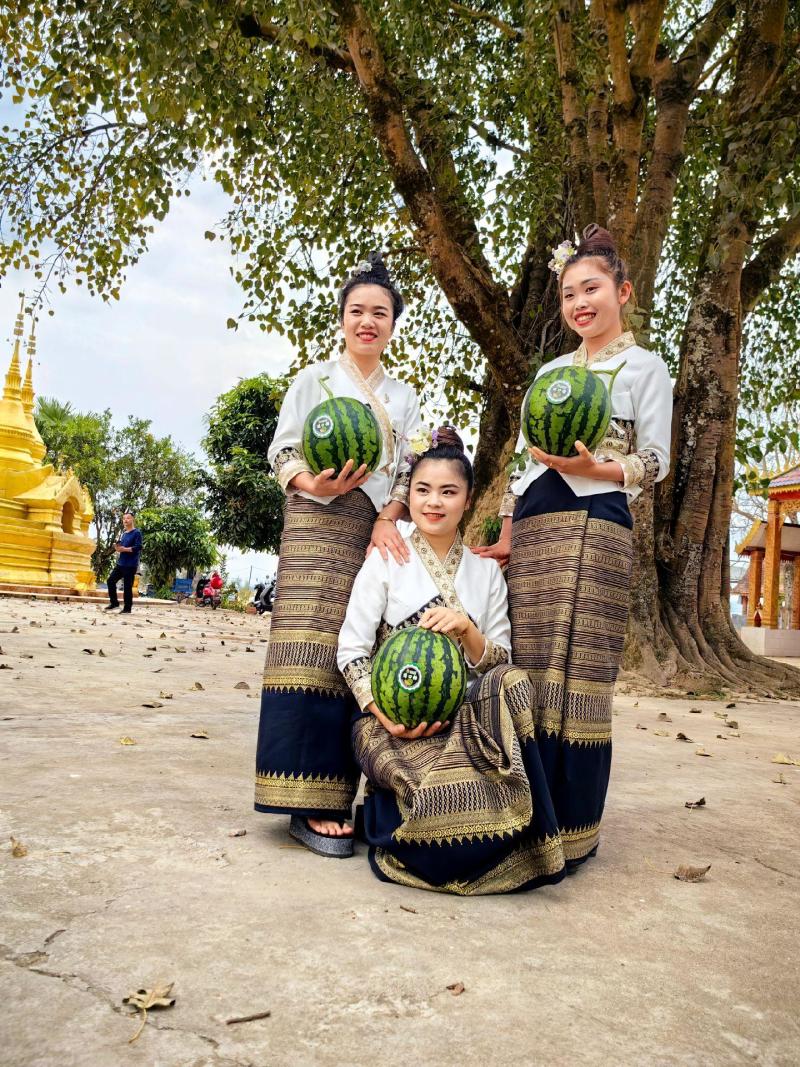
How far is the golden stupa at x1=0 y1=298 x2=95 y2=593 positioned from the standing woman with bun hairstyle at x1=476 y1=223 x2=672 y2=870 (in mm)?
21267

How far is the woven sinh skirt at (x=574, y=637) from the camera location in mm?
2877

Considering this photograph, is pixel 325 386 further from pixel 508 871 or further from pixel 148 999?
pixel 148 999

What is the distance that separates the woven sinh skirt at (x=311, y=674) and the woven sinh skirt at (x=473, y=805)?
28 centimetres

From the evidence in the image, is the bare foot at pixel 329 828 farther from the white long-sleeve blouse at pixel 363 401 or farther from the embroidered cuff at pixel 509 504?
the embroidered cuff at pixel 509 504

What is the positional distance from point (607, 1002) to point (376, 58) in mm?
8361

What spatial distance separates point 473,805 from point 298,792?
2.24 ft

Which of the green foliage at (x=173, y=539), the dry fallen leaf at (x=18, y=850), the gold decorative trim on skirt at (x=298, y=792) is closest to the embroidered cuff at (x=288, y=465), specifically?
the gold decorative trim on skirt at (x=298, y=792)

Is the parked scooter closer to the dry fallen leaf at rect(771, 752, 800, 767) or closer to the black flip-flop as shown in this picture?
the dry fallen leaf at rect(771, 752, 800, 767)

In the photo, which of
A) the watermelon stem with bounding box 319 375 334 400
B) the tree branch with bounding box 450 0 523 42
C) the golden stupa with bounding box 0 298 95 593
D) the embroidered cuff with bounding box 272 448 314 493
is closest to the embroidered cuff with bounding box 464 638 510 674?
the embroidered cuff with bounding box 272 448 314 493

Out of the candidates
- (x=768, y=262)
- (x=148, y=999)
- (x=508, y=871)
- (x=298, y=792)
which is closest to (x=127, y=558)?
(x=768, y=262)

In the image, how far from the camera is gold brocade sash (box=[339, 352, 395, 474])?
10.8 ft

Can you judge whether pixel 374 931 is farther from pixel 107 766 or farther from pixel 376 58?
Result: pixel 376 58

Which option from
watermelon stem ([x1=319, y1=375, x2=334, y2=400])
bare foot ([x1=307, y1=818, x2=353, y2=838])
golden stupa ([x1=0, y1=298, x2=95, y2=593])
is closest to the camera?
bare foot ([x1=307, y1=818, x2=353, y2=838])

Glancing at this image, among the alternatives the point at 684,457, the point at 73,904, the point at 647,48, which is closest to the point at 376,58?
the point at 647,48
